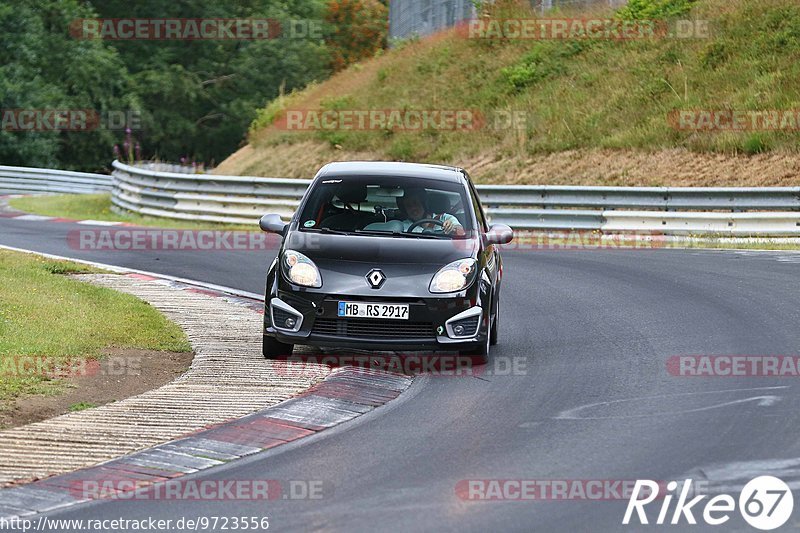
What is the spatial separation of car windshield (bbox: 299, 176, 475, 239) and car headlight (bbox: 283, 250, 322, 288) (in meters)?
0.57

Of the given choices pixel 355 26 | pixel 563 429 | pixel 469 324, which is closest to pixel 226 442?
pixel 563 429

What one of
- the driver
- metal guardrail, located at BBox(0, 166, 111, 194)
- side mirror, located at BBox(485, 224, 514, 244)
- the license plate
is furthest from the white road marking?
metal guardrail, located at BBox(0, 166, 111, 194)

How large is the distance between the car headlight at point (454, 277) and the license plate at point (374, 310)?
1.03 ft

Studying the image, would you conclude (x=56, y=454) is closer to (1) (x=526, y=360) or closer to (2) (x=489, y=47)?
(1) (x=526, y=360)

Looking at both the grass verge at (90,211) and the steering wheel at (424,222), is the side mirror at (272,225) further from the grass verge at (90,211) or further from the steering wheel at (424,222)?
the grass verge at (90,211)

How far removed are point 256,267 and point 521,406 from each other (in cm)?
1002

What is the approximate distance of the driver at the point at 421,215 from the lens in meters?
11.5

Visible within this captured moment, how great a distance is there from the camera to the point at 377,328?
1051cm

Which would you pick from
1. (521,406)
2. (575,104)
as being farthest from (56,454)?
(575,104)

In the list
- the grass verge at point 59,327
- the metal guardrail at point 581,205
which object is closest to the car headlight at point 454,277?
the grass verge at point 59,327

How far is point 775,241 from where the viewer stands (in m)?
21.7

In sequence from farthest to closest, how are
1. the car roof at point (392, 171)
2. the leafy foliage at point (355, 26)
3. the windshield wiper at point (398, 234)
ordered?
the leafy foliage at point (355, 26) → the car roof at point (392, 171) → the windshield wiper at point (398, 234)

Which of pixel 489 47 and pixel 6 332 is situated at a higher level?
pixel 489 47

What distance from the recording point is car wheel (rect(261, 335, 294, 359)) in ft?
35.9
